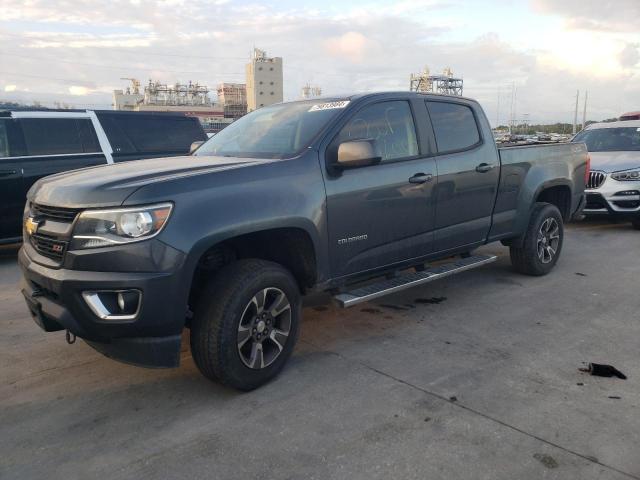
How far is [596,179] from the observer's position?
28.6 feet

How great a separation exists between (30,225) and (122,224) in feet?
3.03

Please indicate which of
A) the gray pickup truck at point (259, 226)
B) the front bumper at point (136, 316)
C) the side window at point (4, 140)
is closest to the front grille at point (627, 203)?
the gray pickup truck at point (259, 226)

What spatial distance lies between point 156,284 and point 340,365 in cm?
148

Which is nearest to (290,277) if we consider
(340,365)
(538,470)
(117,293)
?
(340,365)

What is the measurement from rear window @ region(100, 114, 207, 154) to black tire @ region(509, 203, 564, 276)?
16.1 ft

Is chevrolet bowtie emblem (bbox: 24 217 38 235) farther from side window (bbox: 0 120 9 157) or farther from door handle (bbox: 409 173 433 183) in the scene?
side window (bbox: 0 120 9 157)

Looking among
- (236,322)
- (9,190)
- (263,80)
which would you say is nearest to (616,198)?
(236,322)

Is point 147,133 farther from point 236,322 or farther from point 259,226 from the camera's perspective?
point 236,322

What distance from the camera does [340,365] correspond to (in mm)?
3725

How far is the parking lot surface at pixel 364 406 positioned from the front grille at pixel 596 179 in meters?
4.55

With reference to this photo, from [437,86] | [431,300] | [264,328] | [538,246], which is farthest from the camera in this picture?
[437,86]

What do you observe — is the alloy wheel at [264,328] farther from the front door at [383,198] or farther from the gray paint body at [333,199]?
the front door at [383,198]

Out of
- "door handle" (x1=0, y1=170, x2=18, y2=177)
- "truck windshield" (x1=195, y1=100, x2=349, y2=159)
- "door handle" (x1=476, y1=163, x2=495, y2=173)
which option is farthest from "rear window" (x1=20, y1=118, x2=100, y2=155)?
"door handle" (x1=476, y1=163, x2=495, y2=173)

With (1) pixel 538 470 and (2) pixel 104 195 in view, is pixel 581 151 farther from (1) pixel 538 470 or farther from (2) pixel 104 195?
(2) pixel 104 195
